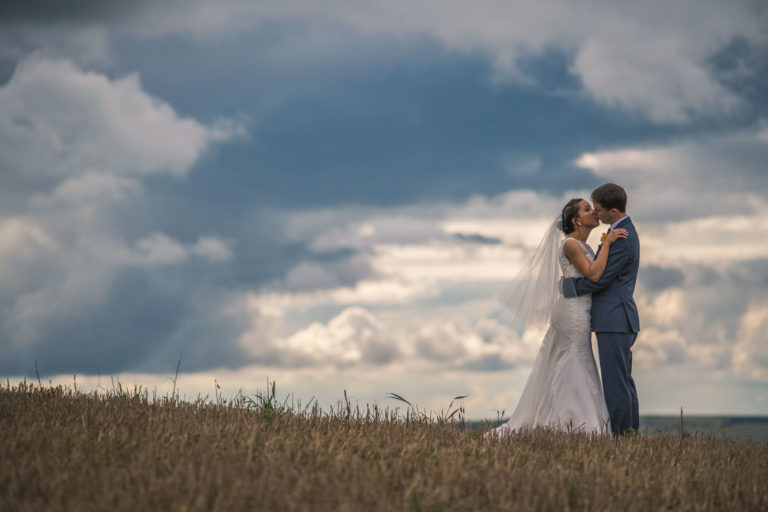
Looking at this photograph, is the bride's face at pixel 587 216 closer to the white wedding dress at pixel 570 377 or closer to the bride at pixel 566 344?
the bride at pixel 566 344

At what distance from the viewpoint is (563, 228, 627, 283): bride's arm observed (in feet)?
32.7

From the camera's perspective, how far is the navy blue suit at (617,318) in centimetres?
1002

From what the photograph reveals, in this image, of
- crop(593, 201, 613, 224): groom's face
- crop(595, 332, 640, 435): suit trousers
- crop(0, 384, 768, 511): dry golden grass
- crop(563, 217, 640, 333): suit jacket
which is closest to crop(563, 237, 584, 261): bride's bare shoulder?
crop(563, 217, 640, 333): suit jacket

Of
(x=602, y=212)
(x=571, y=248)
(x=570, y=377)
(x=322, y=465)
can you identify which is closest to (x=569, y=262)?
(x=571, y=248)

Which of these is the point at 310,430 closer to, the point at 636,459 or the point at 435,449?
the point at 435,449

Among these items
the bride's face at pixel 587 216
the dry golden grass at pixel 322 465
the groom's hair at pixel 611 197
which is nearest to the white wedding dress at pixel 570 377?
the bride's face at pixel 587 216

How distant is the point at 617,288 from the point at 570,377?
4.55 feet

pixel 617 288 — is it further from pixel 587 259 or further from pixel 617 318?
pixel 587 259

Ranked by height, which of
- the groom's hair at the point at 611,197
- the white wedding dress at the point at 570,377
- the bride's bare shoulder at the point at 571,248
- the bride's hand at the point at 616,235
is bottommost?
the white wedding dress at the point at 570,377

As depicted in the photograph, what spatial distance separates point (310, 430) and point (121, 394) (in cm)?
324

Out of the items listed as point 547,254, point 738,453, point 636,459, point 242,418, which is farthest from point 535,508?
point 547,254

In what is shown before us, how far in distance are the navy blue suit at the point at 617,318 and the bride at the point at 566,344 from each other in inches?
4.9

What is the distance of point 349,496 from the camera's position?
544 cm

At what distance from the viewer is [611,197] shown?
10.2 meters
